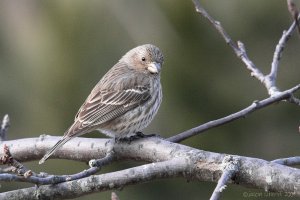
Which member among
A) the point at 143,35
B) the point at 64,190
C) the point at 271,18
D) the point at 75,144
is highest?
the point at 271,18

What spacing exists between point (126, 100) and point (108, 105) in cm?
17

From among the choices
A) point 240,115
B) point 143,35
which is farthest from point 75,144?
point 143,35

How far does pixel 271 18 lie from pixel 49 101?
141 inches

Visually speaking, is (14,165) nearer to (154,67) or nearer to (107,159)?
(107,159)

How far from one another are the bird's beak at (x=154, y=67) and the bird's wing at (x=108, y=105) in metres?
0.26

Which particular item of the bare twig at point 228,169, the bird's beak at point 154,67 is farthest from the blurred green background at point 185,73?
the bare twig at point 228,169

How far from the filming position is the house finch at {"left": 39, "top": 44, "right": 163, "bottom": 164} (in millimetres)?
6451

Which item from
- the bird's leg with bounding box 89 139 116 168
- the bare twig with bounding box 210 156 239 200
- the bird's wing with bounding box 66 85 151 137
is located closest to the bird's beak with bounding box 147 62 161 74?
the bird's wing with bounding box 66 85 151 137

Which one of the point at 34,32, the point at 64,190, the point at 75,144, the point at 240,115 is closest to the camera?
the point at 64,190

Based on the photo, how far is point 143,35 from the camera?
11188mm

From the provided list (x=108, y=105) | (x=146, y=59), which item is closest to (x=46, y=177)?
(x=108, y=105)

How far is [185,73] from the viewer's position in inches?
442

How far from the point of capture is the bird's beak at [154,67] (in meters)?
7.21

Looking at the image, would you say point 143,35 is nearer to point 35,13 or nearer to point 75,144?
point 35,13
